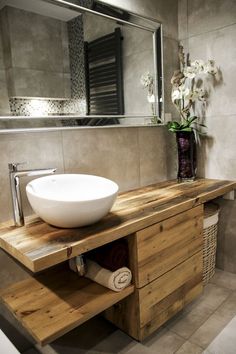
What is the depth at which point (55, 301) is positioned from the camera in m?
1.32

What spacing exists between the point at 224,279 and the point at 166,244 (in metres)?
0.92

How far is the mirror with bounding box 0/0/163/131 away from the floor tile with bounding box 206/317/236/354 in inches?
54.7

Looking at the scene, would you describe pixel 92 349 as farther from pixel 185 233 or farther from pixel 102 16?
pixel 102 16

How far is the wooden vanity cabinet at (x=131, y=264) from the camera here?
1.12 metres

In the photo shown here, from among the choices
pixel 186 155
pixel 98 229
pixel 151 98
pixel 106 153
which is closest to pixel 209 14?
pixel 151 98

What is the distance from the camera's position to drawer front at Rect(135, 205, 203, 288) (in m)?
1.37

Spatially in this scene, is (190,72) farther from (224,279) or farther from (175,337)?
(175,337)

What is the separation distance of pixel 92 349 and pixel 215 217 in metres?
1.16

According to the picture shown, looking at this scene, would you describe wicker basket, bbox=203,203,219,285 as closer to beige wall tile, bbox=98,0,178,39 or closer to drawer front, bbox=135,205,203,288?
drawer front, bbox=135,205,203,288

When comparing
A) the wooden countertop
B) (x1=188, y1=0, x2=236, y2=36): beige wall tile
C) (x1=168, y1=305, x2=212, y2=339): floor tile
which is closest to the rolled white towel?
the wooden countertop

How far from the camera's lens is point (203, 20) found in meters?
2.05

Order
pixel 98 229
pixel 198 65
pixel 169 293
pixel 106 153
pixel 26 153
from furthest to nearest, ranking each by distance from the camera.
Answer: pixel 198 65
pixel 106 153
pixel 169 293
pixel 26 153
pixel 98 229

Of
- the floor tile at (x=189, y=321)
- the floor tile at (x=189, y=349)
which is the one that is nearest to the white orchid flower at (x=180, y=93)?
the floor tile at (x=189, y=321)

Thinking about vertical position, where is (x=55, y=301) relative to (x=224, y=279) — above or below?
above
